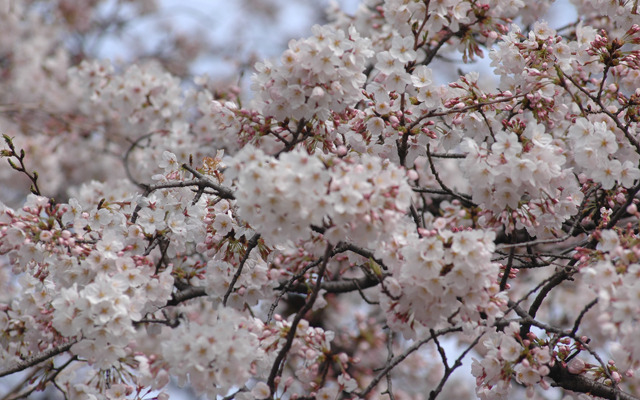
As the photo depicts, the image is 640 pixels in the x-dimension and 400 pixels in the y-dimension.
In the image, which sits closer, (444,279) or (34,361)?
(444,279)

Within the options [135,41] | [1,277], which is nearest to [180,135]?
[1,277]

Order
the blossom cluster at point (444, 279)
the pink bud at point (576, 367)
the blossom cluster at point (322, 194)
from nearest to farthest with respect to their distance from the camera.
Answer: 1. the blossom cluster at point (322, 194)
2. the blossom cluster at point (444, 279)
3. the pink bud at point (576, 367)

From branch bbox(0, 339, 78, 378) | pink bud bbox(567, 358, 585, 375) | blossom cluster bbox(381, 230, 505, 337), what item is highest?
pink bud bbox(567, 358, 585, 375)

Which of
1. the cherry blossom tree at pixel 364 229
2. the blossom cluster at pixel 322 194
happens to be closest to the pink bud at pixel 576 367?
the cherry blossom tree at pixel 364 229

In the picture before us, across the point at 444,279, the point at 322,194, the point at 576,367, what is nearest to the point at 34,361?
the point at 322,194

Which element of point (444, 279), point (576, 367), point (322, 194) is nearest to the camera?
point (322, 194)

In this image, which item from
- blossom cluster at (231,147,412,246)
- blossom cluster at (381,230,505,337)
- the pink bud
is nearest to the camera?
blossom cluster at (231,147,412,246)

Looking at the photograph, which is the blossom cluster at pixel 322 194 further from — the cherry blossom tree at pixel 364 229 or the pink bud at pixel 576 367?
the pink bud at pixel 576 367

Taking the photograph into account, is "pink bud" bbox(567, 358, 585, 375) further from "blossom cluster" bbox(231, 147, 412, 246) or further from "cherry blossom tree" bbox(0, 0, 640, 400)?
"blossom cluster" bbox(231, 147, 412, 246)

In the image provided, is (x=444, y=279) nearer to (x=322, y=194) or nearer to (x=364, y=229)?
(x=364, y=229)

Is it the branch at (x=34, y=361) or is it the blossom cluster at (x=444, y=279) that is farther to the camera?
the branch at (x=34, y=361)

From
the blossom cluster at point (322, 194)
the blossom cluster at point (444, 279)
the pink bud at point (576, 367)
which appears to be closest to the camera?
the blossom cluster at point (322, 194)

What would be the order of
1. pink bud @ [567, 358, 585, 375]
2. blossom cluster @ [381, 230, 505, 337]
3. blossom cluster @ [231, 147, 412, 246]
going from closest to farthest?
blossom cluster @ [231, 147, 412, 246] < blossom cluster @ [381, 230, 505, 337] < pink bud @ [567, 358, 585, 375]

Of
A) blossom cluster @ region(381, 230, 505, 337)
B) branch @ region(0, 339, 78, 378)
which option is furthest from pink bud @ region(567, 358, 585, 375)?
branch @ region(0, 339, 78, 378)
